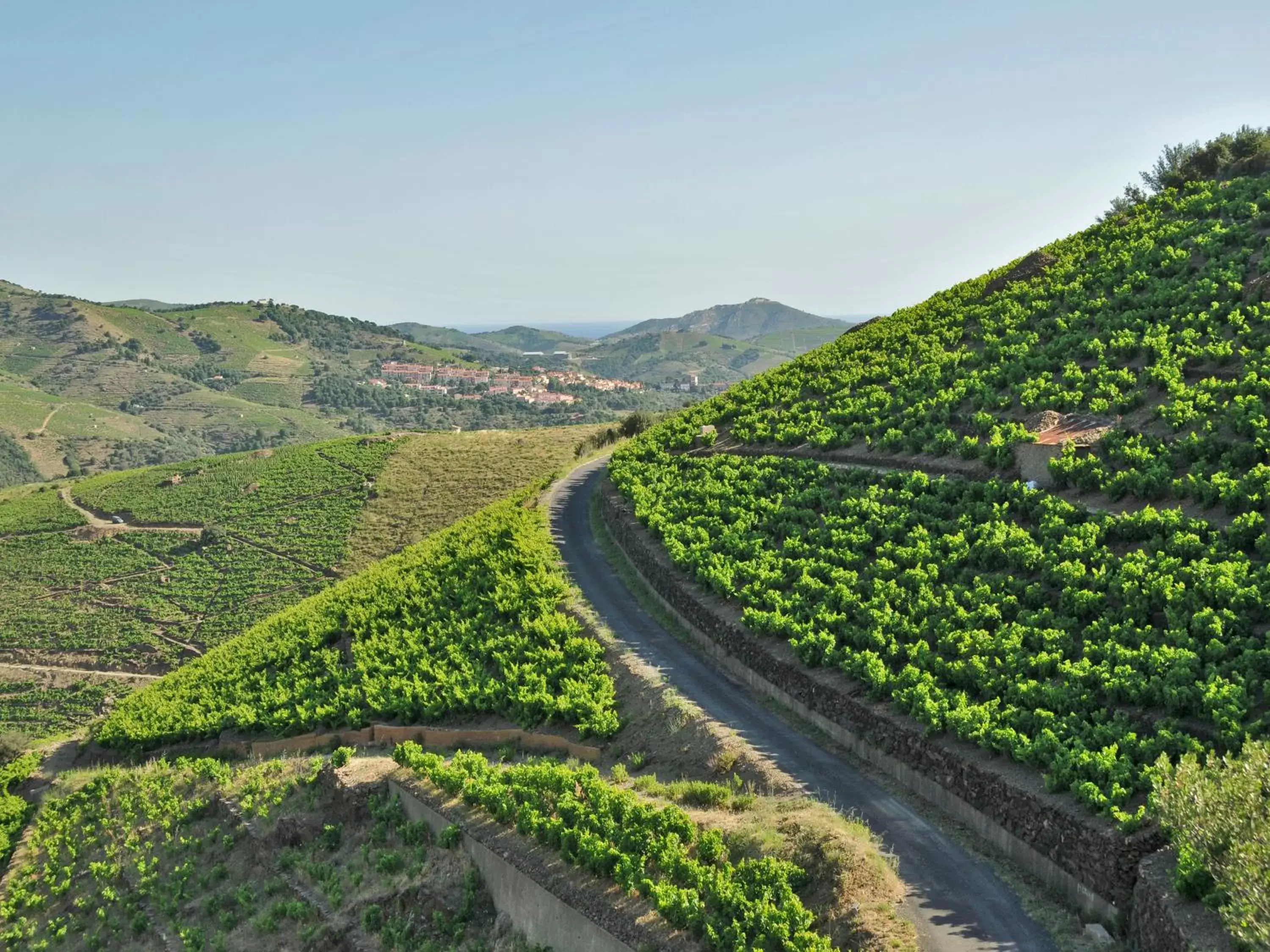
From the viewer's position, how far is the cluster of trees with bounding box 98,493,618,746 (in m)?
27.8

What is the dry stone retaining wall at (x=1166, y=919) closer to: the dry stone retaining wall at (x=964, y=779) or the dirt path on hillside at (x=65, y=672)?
the dry stone retaining wall at (x=964, y=779)

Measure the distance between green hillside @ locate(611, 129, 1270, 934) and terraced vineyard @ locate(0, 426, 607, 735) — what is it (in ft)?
82.4

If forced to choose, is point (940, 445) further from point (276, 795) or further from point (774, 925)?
point (276, 795)

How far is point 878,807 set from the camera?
18.6 meters

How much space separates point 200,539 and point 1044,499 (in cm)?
6048

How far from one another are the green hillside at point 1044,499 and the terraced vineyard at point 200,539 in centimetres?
2511

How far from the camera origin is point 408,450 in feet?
264

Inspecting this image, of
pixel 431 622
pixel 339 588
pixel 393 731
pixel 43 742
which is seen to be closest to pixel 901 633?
pixel 393 731

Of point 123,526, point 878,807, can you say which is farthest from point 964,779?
point 123,526

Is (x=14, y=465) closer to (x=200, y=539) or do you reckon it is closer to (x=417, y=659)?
(x=200, y=539)

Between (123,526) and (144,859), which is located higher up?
(123,526)

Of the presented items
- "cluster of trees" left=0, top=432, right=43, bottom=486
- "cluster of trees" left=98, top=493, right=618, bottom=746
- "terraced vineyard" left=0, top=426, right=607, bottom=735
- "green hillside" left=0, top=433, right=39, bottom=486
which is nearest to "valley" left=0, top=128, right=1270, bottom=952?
"cluster of trees" left=98, top=493, right=618, bottom=746

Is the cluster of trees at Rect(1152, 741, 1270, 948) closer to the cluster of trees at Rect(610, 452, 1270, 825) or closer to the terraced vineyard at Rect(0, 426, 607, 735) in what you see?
the cluster of trees at Rect(610, 452, 1270, 825)

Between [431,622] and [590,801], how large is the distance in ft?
54.0
